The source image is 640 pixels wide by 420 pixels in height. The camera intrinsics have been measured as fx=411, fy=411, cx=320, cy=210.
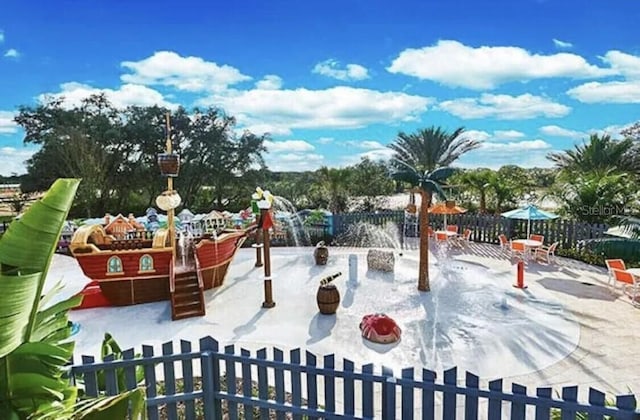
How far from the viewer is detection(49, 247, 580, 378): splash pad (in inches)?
233

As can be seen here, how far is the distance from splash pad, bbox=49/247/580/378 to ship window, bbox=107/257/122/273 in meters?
0.78

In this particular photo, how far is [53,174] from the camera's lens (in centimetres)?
1916

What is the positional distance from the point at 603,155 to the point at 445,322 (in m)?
16.6

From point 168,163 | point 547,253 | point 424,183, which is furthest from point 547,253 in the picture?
point 168,163

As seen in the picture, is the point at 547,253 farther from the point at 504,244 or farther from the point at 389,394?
the point at 389,394

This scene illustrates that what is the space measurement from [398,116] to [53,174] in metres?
18.6

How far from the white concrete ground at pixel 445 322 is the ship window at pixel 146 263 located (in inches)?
30.3

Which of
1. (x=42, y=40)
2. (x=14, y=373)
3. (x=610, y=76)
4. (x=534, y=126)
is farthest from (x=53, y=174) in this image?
(x=534, y=126)

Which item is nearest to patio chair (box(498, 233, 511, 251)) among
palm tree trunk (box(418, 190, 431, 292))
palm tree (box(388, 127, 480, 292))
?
palm tree trunk (box(418, 190, 431, 292))

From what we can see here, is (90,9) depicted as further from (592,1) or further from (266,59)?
(592,1)

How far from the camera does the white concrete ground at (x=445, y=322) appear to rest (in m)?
5.64

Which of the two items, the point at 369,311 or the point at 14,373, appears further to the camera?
the point at 369,311

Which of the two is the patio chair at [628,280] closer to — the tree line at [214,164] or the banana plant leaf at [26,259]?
the tree line at [214,164]

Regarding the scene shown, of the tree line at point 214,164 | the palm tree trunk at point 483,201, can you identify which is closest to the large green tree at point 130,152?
the tree line at point 214,164
